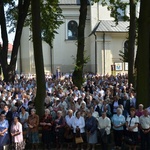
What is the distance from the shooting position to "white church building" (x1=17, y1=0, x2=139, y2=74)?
42.8 m

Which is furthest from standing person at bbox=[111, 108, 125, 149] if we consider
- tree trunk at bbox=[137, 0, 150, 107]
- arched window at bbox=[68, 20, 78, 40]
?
arched window at bbox=[68, 20, 78, 40]

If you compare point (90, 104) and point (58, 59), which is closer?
point (90, 104)

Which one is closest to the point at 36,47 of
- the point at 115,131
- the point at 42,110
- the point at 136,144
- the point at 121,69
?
the point at 42,110

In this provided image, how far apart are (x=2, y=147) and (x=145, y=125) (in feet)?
17.2

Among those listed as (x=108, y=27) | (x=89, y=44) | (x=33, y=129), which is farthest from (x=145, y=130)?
(x=89, y=44)

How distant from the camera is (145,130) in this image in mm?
11008

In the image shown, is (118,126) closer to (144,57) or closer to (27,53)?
(144,57)

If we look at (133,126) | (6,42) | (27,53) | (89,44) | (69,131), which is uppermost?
(89,44)

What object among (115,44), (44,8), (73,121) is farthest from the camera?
(115,44)

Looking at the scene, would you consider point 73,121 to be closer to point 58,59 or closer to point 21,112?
point 21,112

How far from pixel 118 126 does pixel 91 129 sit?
1.01 meters

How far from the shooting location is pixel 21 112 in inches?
497

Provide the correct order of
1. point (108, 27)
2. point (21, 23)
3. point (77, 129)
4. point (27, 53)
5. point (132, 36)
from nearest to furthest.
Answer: point (77, 129) → point (132, 36) → point (21, 23) → point (108, 27) → point (27, 53)

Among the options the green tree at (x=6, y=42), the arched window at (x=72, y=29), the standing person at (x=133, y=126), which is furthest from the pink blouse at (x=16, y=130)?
→ the arched window at (x=72, y=29)
